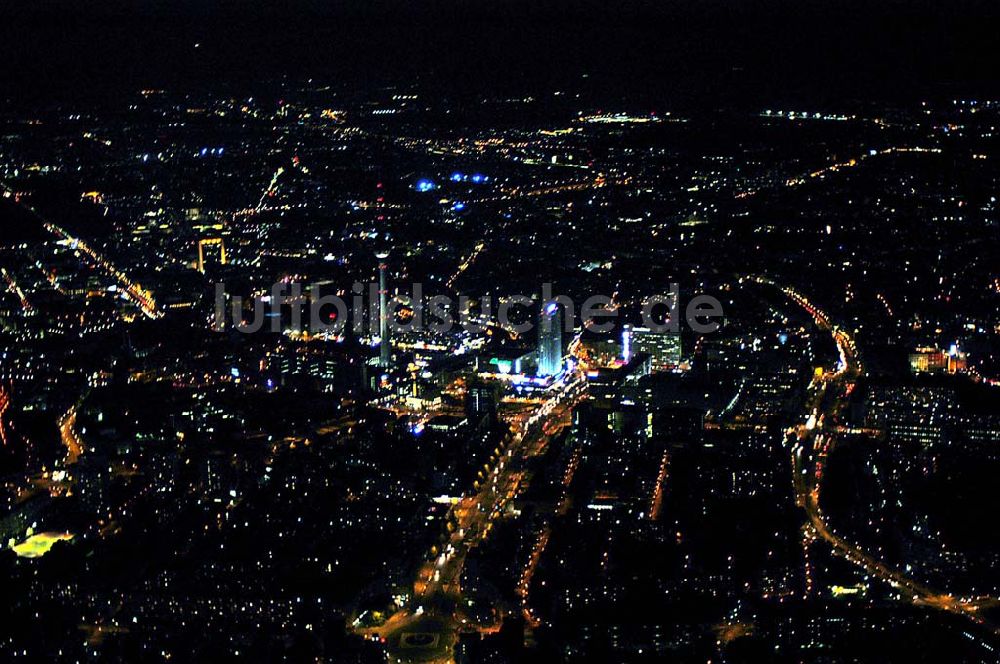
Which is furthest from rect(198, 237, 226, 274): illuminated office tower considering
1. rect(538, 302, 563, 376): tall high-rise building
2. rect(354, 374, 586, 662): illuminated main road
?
rect(354, 374, 586, 662): illuminated main road

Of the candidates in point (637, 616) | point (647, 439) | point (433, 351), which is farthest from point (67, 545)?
point (433, 351)

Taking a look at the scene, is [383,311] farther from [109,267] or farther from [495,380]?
[109,267]

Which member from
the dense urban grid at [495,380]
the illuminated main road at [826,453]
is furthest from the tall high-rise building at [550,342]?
the illuminated main road at [826,453]

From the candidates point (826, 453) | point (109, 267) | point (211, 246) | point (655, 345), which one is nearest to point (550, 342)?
point (655, 345)

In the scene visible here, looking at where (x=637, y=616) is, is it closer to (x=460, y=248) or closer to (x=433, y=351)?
(x=433, y=351)

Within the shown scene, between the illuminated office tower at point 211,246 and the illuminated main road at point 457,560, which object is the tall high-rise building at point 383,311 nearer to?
the illuminated office tower at point 211,246

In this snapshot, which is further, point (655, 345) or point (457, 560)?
point (655, 345)
